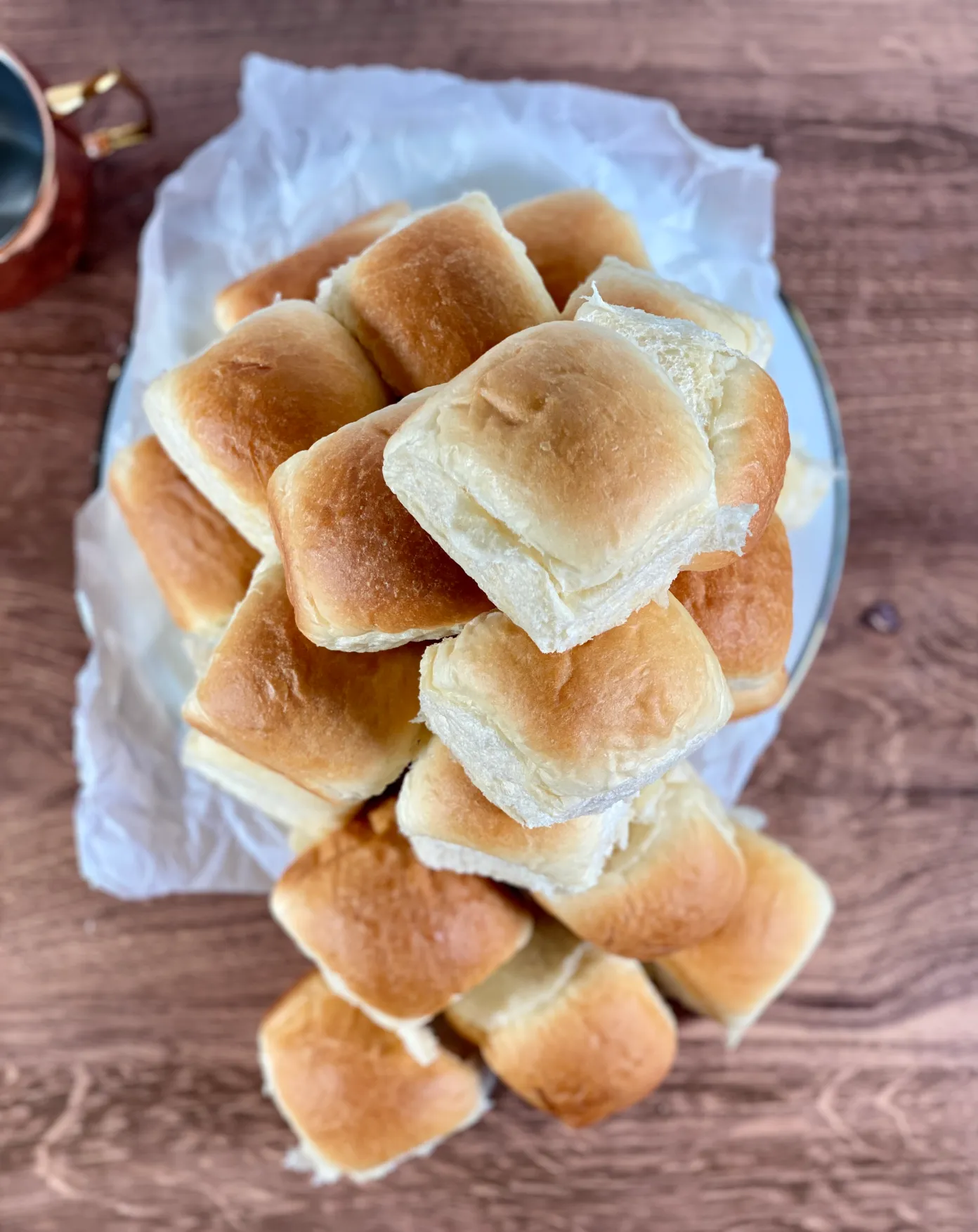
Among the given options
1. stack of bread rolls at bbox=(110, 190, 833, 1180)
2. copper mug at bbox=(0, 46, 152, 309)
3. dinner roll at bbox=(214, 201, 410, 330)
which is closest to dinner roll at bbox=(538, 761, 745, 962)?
stack of bread rolls at bbox=(110, 190, 833, 1180)

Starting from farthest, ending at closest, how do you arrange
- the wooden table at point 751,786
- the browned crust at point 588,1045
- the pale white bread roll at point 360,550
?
1. the wooden table at point 751,786
2. the browned crust at point 588,1045
3. the pale white bread roll at point 360,550

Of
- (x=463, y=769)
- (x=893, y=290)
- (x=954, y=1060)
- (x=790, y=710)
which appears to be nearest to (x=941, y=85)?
(x=893, y=290)

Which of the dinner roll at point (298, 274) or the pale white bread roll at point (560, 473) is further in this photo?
the dinner roll at point (298, 274)

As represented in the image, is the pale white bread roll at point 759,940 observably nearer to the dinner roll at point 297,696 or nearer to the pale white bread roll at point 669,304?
the dinner roll at point 297,696

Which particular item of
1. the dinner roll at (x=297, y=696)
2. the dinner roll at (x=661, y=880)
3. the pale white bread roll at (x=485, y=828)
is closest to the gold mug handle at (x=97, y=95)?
the dinner roll at (x=297, y=696)

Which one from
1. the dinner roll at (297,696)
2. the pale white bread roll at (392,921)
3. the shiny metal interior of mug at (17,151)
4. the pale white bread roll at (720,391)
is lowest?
the pale white bread roll at (392,921)

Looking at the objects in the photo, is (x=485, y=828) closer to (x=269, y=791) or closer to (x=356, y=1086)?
(x=269, y=791)

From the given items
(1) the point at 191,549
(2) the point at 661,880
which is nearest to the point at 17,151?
(1) the point at 191,549
